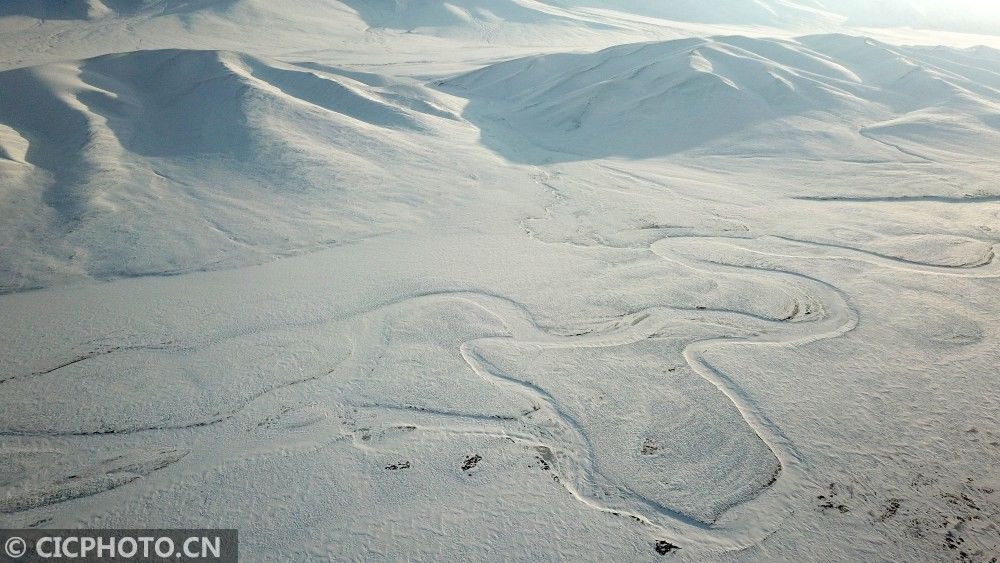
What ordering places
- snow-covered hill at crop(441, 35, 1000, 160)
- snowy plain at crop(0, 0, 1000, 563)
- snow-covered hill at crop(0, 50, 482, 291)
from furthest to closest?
snow-covered hill at crop(441, 35, 1000, 160) < snow-covered hill at crop(0, 50, 482, 291) < snowy plain at crop(0, 0, 1000, 563)

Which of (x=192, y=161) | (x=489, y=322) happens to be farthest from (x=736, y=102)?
(x=192, y=161)

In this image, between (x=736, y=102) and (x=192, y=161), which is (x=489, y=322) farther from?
(x=736, y=102)

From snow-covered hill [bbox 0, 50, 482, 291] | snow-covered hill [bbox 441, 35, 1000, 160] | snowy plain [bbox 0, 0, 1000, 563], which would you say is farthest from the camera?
snow-covered hill [bbox 441, 35, 1000, 160]

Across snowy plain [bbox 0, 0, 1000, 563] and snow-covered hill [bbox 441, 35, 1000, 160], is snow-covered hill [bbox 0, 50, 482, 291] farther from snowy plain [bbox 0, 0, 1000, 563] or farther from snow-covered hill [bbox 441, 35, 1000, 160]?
snow-covered hill [bbox 441, 35, 1000, 160]

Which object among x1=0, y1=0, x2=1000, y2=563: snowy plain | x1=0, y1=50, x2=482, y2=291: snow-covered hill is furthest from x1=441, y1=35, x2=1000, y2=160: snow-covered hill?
x1=0, y1=50, x2=482, y2=291: snow-covered hill

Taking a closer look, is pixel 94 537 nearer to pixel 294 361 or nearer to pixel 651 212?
pixel 294 361

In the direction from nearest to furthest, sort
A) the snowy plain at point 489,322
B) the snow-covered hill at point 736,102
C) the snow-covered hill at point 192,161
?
1. the snowy plain at point 489,322
2. the snow-covered hill at point 192,161
3. the snow-covered hill at point 736,102

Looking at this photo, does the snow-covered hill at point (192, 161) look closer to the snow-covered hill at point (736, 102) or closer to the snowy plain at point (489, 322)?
the snowy plain at point (489, 322)

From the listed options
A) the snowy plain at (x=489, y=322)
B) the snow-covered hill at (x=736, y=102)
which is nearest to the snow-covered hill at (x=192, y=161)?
the snowy plain at (x=489, y=322)
